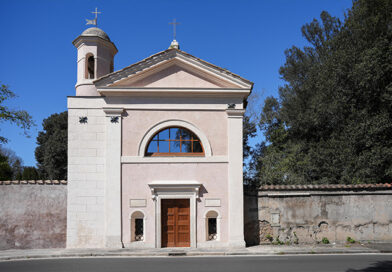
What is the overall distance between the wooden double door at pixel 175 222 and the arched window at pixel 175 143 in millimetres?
1888

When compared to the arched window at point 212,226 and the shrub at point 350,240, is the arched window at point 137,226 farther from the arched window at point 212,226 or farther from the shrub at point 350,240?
the shrub at point 350,240

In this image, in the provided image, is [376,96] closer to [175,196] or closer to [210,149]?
[210,149]

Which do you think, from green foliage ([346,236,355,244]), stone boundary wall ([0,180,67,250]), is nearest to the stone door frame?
stone boundary wall ([0,180,67,250])

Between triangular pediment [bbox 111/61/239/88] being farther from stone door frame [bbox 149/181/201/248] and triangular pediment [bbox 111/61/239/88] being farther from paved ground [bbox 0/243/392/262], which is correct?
paved ground [bbox 0/243/392/262]

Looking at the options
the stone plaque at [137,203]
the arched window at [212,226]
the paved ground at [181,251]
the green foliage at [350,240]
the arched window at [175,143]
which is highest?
the arched window at [175,143]

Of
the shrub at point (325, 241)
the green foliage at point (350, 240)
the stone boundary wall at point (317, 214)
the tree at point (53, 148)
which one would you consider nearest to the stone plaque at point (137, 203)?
the stone boundary wall at point (317, 214)

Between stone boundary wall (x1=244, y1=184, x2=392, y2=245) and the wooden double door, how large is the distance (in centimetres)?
256

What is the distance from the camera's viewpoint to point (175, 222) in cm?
1417

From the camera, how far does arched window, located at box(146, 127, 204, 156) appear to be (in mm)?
14586

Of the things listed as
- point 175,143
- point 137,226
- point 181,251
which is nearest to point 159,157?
point 175,143

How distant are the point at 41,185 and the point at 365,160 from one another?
16.1 m

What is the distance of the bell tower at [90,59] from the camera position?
17.0 m

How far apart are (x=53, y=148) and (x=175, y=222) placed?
28.3 meters

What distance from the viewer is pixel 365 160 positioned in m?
19.7
